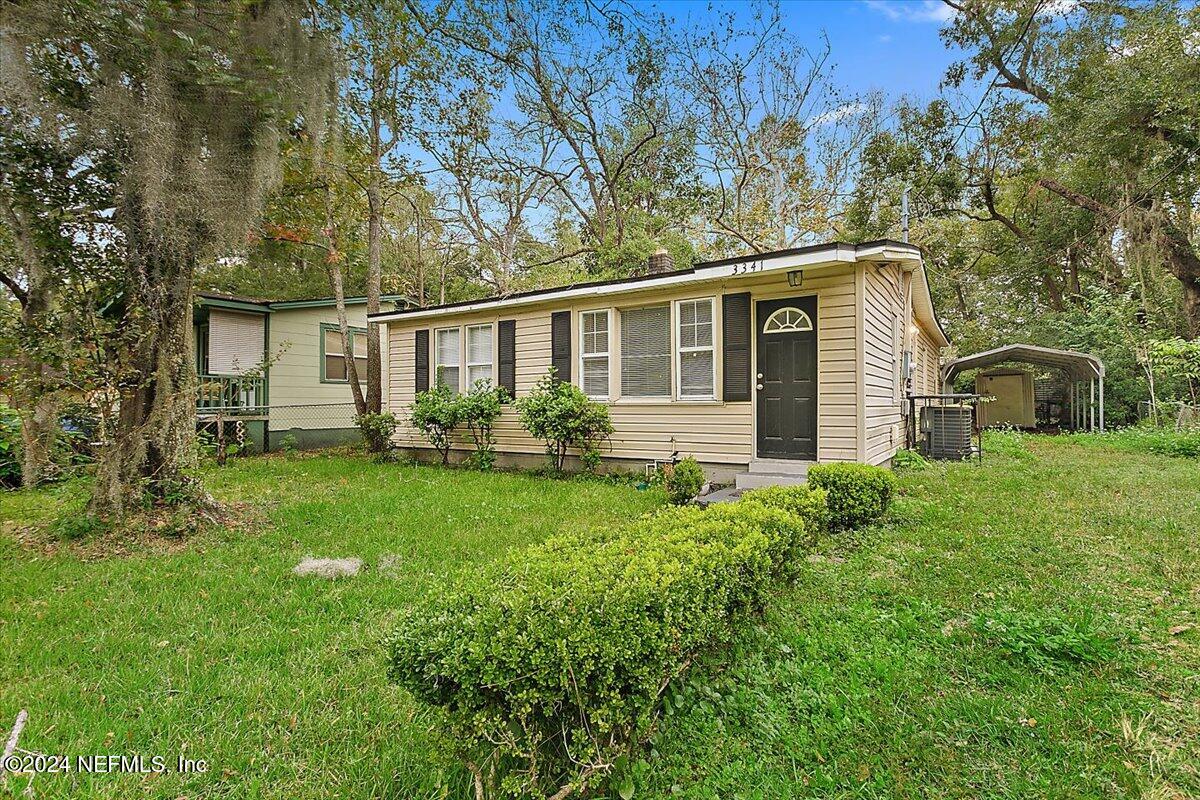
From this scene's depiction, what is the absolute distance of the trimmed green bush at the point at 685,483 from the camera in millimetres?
5816

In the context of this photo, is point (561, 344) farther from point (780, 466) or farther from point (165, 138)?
point (165, 138)

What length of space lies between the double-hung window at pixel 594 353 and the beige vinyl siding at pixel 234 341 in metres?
7.40

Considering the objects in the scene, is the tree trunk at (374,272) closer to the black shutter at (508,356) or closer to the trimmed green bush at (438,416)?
the trimmed green bush at (438,416)

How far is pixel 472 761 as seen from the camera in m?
1.66

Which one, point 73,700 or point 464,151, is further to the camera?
point 464,151

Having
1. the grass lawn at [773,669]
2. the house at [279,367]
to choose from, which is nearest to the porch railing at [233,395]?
the house at [279,367]

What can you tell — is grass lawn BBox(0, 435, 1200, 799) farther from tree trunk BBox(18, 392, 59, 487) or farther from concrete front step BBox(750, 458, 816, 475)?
concrete front step BBox(750, 458, 816, 475)

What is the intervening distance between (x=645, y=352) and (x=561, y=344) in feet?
4.56

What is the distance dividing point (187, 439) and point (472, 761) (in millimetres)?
5210

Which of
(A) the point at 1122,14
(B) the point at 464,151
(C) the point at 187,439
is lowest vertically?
(C) the point at 187,439

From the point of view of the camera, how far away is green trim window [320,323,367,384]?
40.6 ft

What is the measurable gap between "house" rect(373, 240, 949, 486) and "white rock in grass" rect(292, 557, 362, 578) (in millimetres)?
4216

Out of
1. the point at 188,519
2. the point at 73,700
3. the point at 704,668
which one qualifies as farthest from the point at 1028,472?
the point at 188,519

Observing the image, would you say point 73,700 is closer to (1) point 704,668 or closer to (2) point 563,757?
(2) point 563,757
